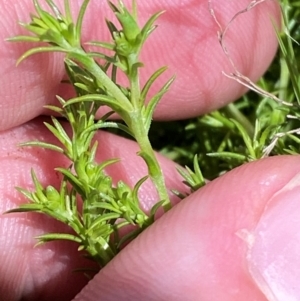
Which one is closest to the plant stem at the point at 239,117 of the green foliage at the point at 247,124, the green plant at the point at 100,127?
the green foliage at the point at 247,124

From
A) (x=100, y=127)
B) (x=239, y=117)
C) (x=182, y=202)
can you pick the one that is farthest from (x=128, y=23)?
(x=239, y=117)

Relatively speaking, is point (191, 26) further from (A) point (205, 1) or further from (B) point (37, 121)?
(B) point (37, 121)

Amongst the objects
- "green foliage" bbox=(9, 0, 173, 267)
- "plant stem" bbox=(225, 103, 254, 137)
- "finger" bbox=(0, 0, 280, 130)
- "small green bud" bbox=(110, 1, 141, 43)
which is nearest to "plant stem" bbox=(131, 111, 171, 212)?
"green foliage" bbox=(9, 0, 173, 267)

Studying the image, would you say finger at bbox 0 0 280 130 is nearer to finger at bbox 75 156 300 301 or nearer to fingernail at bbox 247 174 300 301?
finger at bbox 75 156 300 301

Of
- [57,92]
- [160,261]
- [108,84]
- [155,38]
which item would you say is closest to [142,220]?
[160,261]

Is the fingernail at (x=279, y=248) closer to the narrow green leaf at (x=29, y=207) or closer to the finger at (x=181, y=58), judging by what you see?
the narrow green leaf at (x=29, y=207)

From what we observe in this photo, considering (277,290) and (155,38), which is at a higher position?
(155,38)
